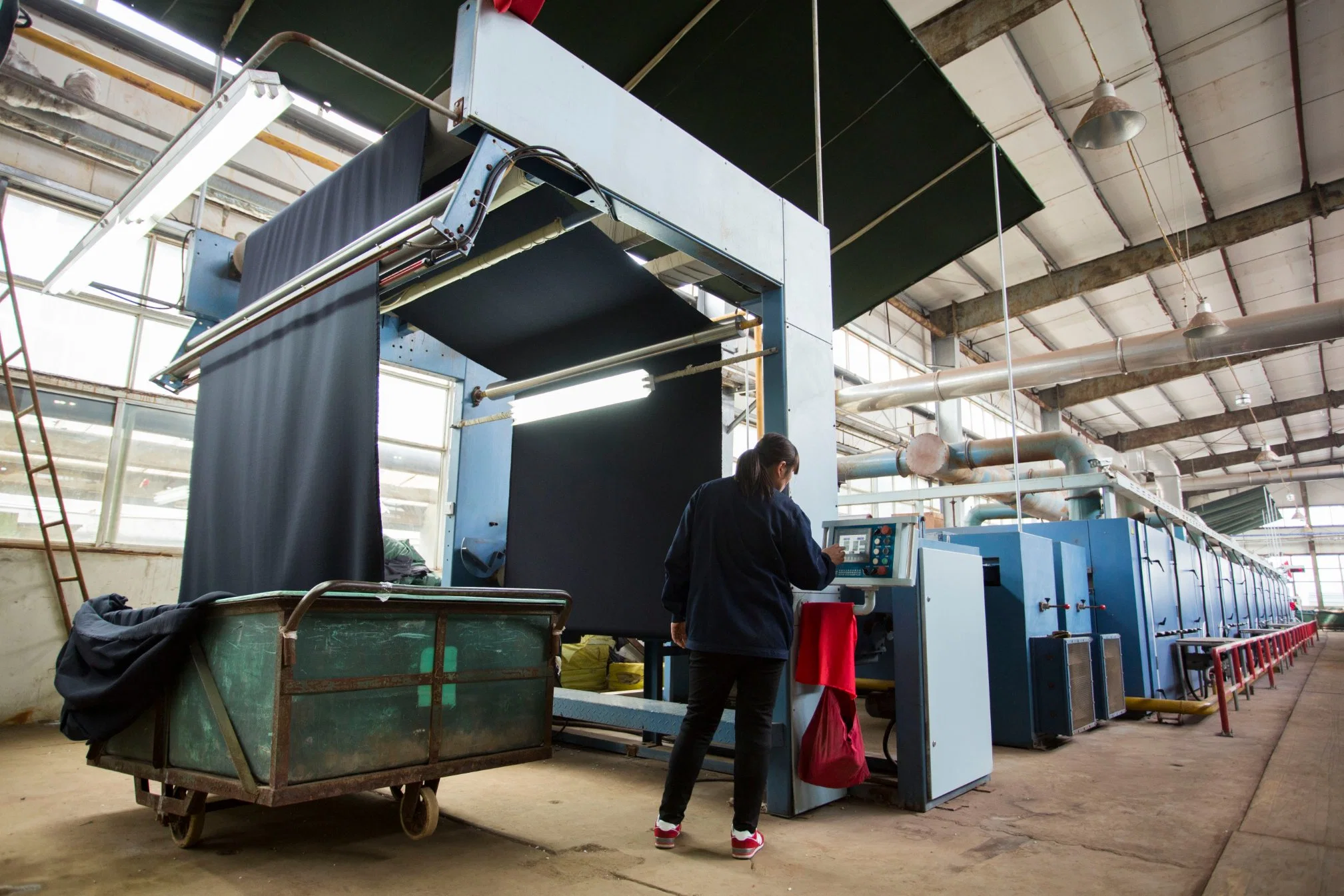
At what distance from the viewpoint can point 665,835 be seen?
2.49 metres

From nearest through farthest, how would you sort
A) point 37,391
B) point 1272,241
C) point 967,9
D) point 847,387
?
point 37,391 < point 967,9 < point 847,387 < point 1272,241

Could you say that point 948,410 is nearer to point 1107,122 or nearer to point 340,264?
point 1107,122

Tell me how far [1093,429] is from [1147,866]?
2063 centimetres

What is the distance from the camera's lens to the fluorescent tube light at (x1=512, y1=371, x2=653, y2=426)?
12.6 ft

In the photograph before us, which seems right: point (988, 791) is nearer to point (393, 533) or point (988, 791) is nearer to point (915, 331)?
point (393, 533)

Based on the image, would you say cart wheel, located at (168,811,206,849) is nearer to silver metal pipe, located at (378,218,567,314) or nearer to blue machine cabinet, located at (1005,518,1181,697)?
silver metal pipe, located at (378,218,567,314)

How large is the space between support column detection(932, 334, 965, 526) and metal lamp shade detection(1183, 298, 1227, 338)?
3.22 meters

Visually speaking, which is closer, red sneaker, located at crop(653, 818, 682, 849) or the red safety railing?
red sneaker, located at crop(653, 818, 682, 849)

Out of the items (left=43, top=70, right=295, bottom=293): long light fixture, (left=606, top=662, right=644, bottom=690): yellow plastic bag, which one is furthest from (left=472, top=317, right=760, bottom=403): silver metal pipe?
(left=606, top=662, right=644, bottom=690): yellow plastic bag

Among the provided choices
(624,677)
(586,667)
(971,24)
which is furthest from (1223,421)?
(586,667)

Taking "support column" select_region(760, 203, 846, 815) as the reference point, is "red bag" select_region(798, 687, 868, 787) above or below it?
below

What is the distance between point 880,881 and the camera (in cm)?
220

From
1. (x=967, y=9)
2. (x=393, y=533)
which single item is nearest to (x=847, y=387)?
(x=967, y=9)

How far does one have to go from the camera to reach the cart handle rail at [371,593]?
6.68 feet
